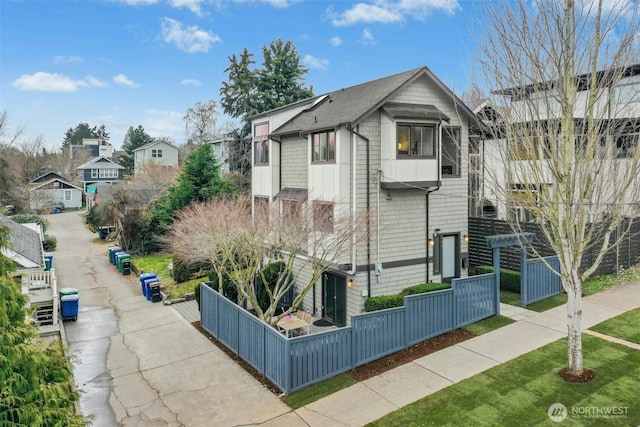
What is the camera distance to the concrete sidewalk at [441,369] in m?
9.03

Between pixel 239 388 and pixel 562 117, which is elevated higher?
pixel 562 117

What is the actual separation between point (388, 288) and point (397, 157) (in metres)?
4.39

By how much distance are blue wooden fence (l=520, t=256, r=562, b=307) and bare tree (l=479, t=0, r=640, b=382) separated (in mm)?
5078

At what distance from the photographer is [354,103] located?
49.8ft

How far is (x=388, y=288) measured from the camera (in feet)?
46.8

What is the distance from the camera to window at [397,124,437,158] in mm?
14039

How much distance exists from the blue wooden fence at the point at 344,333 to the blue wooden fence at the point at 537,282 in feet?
4.77

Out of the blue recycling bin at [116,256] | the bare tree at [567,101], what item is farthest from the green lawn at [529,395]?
the blue recycling bin at [116,256]

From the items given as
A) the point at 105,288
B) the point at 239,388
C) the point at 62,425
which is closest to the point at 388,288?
the point at 239,388

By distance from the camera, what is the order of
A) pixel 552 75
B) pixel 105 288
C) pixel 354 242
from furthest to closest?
pixel 105 288 → pixel 354 242 → pixel 552 75

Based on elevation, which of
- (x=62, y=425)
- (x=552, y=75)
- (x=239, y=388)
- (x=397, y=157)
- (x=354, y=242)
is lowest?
(x=239, y=388)

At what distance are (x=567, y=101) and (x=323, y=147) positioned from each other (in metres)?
7.94

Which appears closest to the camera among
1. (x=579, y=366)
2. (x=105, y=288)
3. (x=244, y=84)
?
(x=579, y=366)

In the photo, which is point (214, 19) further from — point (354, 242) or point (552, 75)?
point (552, 75)
